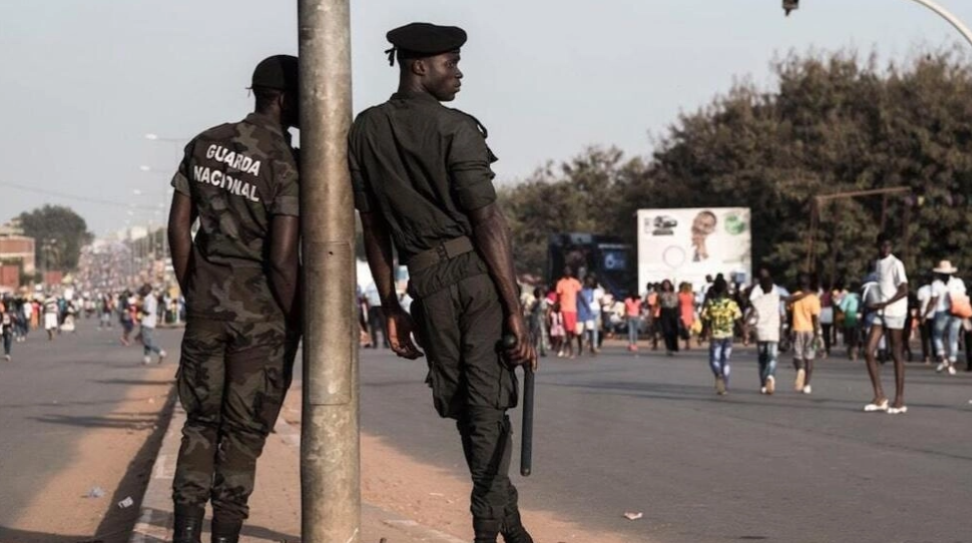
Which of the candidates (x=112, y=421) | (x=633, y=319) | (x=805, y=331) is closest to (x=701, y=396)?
(x=805, y=331)

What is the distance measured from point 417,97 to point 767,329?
1531cm

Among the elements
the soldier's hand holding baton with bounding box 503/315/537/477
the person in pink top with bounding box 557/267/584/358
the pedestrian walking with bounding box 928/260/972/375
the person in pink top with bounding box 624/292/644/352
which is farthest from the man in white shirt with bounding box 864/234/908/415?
the person in pink top with bounding box 624/292/644/352

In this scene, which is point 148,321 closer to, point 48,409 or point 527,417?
point 48,409

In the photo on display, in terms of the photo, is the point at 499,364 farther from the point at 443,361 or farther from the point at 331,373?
the point at 331,373

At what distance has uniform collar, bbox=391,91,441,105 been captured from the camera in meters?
6.26

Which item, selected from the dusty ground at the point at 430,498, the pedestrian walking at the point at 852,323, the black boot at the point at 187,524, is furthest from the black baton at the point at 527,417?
the pedestrian walking at the point at 852,323

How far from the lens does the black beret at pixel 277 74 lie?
261 inches

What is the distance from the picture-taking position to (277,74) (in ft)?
21.8

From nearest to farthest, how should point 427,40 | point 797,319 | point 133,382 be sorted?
1. point 427,40
2. point 797,319
3. point 133,382

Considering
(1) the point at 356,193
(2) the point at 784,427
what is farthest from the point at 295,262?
(2) the point at 784,427

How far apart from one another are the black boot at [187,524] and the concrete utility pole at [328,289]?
0.78 m

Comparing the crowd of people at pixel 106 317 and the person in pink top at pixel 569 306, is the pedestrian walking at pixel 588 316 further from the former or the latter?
the crowd of people at pixel 106 317

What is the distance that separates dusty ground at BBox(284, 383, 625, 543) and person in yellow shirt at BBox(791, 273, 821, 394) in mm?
8323

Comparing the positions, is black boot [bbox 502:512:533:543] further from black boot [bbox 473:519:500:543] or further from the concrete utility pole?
the concrete utility pole
